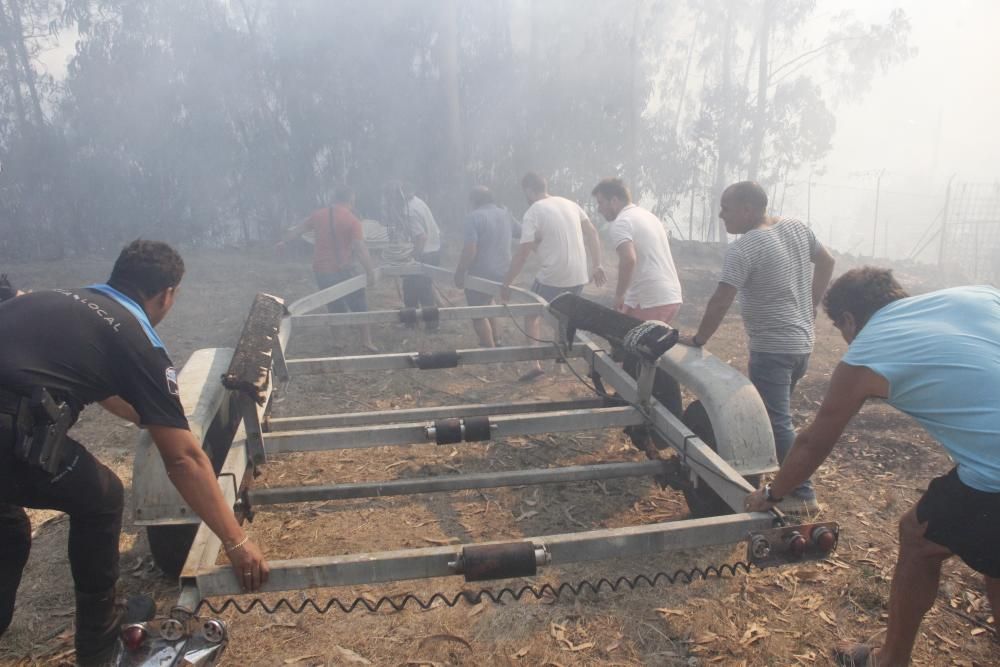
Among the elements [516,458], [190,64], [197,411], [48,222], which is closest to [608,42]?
[190,64]

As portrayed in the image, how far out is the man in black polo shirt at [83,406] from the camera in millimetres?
2221

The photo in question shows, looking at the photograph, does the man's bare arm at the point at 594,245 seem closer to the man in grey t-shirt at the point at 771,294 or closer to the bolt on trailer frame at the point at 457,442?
the bolt on trailer frame at the point at 457,442

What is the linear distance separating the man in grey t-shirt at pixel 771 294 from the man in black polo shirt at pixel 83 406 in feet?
9.48

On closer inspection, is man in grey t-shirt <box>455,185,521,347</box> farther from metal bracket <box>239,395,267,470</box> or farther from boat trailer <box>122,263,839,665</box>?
metal bracket <box>239,395,267,470</box>

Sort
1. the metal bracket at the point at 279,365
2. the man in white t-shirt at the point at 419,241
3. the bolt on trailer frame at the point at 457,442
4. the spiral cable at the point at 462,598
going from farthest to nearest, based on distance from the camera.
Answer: the man in white t-shirt at the point at 419,241 → the metal bracket at the point at 279,365 → the bolt on trailer frame at the point at 457,442 → the spiral cable at the point at 462,598

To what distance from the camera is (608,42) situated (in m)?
18.7

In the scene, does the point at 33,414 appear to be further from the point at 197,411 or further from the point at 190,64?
the point at 190,64

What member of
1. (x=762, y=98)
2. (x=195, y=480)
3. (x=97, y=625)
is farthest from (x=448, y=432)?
(x=762, y=98)

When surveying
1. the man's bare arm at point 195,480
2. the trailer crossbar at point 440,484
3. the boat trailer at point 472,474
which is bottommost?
the trailer crossbar at point 440,484

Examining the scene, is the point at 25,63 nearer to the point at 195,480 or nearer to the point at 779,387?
the point at 195,480

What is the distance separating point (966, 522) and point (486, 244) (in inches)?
224

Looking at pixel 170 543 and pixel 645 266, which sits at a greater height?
pixel 645 266

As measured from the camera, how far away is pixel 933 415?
2.26 metres

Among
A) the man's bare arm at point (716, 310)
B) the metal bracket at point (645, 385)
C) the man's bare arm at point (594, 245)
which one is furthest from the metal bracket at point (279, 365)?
the man's bare arm at point (594, 245)
